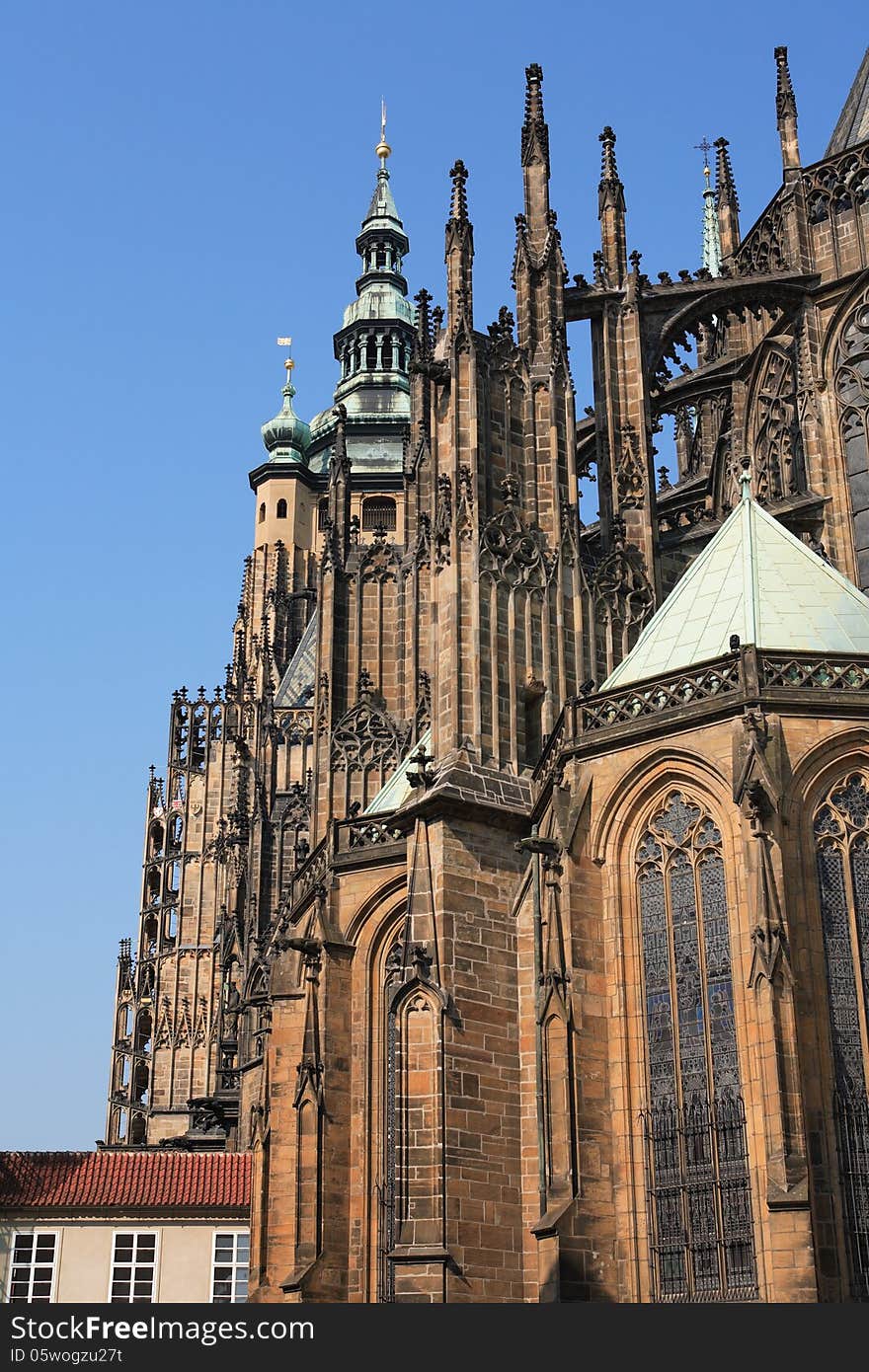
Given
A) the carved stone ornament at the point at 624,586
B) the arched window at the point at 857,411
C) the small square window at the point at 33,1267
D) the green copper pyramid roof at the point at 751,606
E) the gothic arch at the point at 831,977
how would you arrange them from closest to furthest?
A: the gothic arch at the point at 831,977, the green copper pyramid roof at the point at 751,606, the carved stone ornament at the point at 624,586, the small square window at the point at 33,1267, the arched window at the point at 857,411

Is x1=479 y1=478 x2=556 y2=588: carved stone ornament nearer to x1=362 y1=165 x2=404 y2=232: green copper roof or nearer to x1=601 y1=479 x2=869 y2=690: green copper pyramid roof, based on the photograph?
x1=601 y1=479 x2=869 y2=690: green copper pyramid roof

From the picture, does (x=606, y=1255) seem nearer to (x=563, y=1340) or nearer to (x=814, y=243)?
(x=563, y=1340)

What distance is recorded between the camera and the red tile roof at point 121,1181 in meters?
35.6

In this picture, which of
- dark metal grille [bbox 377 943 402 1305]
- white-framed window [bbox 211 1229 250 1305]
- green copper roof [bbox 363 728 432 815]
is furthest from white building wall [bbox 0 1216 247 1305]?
green copper roof [bbox 363 728 432 815]

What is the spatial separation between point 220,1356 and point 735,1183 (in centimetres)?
798

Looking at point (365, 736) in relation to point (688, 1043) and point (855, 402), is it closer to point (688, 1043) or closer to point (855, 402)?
point (855, 402)

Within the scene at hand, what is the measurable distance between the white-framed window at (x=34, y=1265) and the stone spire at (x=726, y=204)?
84.4 ft

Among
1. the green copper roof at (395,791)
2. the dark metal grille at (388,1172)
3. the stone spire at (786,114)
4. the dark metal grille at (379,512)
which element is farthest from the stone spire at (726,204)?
the dark metal grille at (379,512)

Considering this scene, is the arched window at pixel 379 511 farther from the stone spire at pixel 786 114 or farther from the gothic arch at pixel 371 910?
the gothic arch at pixel 371 910

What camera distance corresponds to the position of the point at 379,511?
7944cm

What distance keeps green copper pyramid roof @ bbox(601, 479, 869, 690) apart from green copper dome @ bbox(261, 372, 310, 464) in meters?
56.0

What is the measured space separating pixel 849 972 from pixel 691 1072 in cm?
241

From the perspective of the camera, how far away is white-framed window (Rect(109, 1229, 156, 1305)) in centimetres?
3509

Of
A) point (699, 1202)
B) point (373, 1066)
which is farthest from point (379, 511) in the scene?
point (699, 1202)
